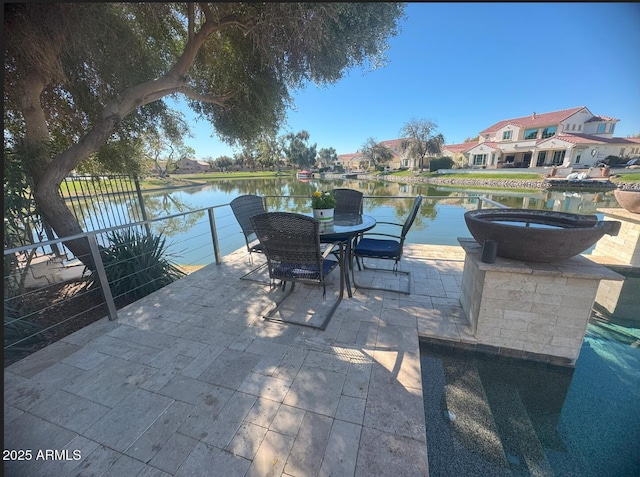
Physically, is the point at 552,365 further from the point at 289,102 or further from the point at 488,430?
the point at 289,102

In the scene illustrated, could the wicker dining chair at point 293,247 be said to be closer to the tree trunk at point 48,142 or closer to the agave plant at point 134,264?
the agave plant at point 134,264

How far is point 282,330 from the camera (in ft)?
7.10

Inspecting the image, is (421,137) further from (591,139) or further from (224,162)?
(224,162)

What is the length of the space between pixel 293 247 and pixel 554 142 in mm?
28773

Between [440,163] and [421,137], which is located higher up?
[421,137]

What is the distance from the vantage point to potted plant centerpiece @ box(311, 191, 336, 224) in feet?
8.77

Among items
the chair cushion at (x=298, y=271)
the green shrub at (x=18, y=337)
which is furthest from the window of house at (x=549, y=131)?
the green shrub at (x=18, y=337)

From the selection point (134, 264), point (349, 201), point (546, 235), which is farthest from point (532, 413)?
point (134, 264)

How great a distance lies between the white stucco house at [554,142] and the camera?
20406 millimetres

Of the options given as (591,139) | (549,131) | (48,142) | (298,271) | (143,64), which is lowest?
(298,271)

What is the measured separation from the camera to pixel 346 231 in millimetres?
2438

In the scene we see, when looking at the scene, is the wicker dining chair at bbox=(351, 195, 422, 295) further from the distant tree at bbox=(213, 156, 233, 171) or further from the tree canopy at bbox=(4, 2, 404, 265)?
the distant tree at bbox=(213, 156, 233, 171)

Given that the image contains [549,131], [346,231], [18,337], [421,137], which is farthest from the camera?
[421,137]

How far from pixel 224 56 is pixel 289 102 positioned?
1138 mm
